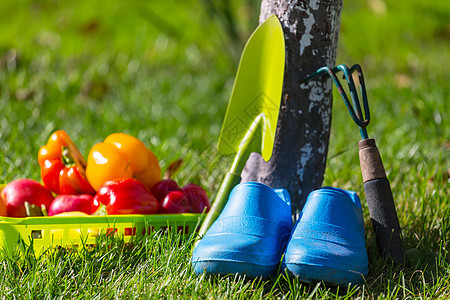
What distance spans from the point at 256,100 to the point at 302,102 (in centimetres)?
15

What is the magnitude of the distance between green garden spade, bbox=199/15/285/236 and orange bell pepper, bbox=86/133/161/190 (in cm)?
31

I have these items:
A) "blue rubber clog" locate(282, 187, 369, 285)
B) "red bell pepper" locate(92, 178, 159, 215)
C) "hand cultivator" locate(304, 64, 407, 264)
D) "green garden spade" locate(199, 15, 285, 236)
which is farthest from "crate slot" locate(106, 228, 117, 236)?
"hand cultivator" locate(304, 64, 407, 264)

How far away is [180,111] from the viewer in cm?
307

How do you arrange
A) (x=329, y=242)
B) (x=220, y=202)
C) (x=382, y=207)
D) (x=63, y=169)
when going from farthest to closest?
(x=63, y=169), (x=220, y=202), (x=382, y=207), (x=329, y=242)

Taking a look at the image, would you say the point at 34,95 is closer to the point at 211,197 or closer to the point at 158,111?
the point at 158,111

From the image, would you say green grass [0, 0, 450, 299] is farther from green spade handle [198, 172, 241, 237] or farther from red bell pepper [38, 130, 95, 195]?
red bell pepper [38, 130, 95, 195]

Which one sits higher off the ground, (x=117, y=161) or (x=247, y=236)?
(x=117, y=161)

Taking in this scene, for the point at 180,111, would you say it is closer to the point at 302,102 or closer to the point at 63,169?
the point at 63,169

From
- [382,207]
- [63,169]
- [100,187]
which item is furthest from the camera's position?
[63,169]

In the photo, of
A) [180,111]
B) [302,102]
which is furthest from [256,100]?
[180,111]

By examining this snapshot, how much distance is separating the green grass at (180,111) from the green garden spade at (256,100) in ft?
1.19

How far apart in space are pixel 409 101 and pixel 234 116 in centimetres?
173

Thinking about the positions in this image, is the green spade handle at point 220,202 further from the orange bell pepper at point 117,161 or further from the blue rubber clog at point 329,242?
the orange bell pepper at point 117,161

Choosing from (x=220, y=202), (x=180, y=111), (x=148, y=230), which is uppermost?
(x=180, y=111)
